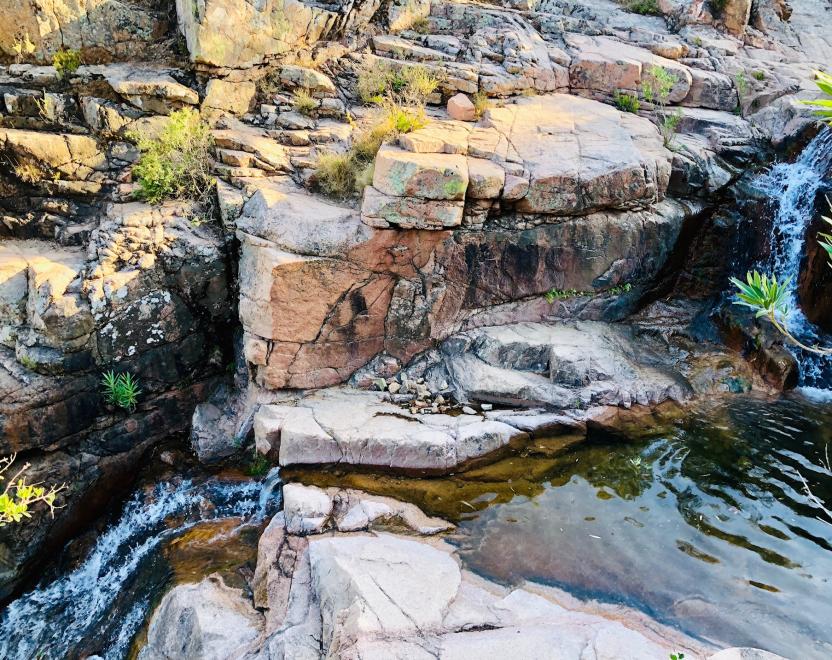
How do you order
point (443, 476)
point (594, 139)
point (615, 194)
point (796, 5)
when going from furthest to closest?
point (796, 5)
point (594, 139)
point (615, 194)
point (443, 476)

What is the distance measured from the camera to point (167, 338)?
6.93m

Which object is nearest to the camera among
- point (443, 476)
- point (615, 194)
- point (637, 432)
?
point (443, 476)

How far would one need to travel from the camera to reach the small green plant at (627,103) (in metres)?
9.70

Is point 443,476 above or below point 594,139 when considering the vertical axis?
below

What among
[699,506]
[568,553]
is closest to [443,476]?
[568,553]

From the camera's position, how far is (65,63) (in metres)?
8.02

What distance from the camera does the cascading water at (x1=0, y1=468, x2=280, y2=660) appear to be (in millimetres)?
5332

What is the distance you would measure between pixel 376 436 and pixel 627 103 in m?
7.30

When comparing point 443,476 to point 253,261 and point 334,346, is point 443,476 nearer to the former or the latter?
point 334,346

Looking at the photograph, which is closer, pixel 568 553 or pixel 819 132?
pixel 568 553

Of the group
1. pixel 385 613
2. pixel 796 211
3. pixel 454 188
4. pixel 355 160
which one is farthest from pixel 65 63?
pixel 796 211

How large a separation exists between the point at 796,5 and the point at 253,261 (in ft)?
45.3

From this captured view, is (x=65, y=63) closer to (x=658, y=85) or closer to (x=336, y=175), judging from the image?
(x=336, y=175)

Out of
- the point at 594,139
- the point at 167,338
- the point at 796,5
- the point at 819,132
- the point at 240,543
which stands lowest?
the point at 240,543
